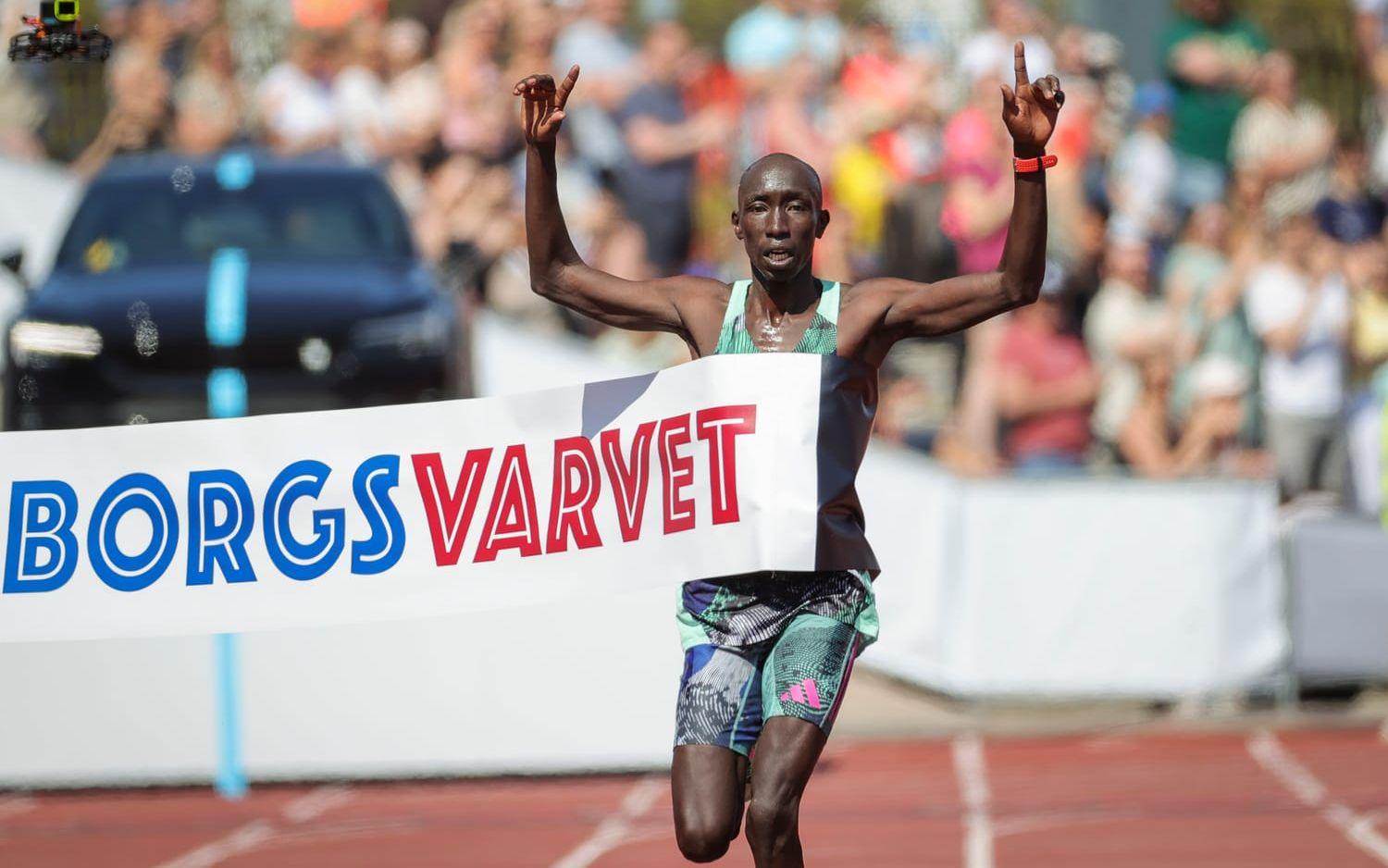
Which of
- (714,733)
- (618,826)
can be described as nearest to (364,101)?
(618,826)

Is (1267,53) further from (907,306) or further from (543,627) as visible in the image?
(907,306)

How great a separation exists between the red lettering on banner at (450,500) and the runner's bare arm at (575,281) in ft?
1.88

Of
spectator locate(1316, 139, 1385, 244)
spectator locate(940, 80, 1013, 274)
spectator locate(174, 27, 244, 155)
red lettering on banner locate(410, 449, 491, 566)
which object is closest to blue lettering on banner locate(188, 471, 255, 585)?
red lettering on banner locate(410, 449, 491, 566)

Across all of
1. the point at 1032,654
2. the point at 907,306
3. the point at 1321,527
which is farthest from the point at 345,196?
the point at 907,306

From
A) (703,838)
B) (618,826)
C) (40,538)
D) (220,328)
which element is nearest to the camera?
(703,838)

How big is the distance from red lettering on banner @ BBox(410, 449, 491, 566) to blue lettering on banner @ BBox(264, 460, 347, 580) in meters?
0.25

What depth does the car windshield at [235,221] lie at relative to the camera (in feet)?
42.4

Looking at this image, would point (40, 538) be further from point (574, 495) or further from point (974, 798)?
point (974, 798)

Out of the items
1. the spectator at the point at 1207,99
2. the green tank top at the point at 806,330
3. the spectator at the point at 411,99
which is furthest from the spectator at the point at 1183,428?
the green tank top at the point at 806,330

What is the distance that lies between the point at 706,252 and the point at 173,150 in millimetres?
3614

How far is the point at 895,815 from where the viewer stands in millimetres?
9344

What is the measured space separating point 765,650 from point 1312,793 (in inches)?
182

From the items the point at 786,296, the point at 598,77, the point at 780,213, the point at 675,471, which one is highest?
the point at 598,77

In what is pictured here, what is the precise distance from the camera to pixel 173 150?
1516 cm
